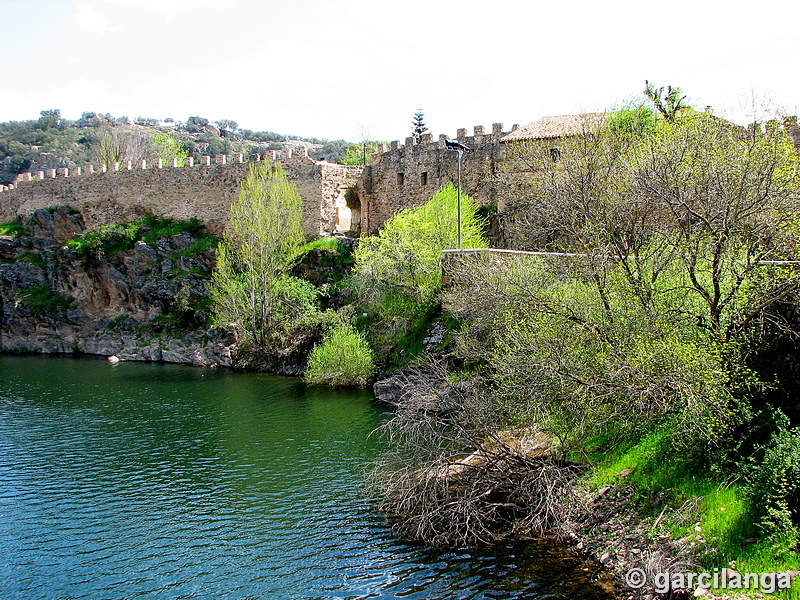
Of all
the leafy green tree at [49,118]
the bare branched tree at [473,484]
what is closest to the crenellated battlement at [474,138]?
the bare branched tree at [473,484]

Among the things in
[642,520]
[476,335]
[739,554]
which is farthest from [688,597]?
[476,335]

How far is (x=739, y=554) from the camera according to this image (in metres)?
10.5

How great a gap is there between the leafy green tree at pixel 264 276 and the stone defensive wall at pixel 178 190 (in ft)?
8.84

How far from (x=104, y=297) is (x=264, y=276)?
1585cm

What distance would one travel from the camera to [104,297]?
4459 cm

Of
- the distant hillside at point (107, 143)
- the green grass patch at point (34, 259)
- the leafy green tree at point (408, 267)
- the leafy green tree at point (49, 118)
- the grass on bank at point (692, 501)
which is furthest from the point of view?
the leafy green tree at point (49, 118)

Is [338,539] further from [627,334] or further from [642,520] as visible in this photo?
[627,334]

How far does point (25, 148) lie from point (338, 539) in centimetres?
9808

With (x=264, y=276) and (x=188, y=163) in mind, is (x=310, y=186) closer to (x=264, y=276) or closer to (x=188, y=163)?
(x=264, y=276)

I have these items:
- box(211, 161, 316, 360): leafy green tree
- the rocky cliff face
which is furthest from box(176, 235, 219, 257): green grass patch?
box(211, 161, 316, 360): leafy green tree

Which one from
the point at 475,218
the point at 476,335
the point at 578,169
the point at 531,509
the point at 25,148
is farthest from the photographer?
the point at 25,148

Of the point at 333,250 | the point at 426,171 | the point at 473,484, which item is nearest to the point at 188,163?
the point at 333,250

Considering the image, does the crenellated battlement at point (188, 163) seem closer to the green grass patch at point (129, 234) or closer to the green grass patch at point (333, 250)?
the green grass patch at point (129, 234)

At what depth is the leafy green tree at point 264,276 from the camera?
114 feet
